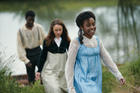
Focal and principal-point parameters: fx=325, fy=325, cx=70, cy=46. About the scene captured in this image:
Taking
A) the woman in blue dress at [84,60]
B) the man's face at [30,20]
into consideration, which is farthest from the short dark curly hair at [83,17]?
the man's face at [30,20]

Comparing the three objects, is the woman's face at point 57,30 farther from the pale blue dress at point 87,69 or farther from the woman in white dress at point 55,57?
the pale blue dress at point 87,69

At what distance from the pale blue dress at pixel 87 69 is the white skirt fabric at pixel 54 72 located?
0.91 m

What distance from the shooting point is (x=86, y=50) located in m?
3.06

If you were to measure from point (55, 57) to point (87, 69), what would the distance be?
1058mm

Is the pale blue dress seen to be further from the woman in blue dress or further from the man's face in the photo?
the man's face

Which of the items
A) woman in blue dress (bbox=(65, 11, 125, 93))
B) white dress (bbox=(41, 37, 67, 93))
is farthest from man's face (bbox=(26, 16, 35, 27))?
woman in blue dress (bbox=(65, 11, 125, 93))

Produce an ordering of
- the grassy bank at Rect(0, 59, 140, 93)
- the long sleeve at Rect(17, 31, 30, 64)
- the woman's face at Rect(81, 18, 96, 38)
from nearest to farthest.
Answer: the woman's face at Rect(81, 18, 96, 38)
the grassy bank at Rect(0, 59, 140, 93)
the long sleeve at Rect(17, 31, 30, 64)

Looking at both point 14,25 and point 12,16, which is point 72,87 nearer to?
point 14,25

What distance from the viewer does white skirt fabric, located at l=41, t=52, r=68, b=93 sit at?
397 centimetres

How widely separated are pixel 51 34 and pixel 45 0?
1780 cm

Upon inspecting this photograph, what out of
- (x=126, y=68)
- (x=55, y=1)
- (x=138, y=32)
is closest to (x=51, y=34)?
(x=126, y=68)

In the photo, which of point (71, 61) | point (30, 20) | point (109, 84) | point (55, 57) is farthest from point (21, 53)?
point (71, 61)

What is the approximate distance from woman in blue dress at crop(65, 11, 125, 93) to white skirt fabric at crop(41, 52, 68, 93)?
2.99 ft

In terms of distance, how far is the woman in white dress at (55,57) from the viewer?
4.03 meters
